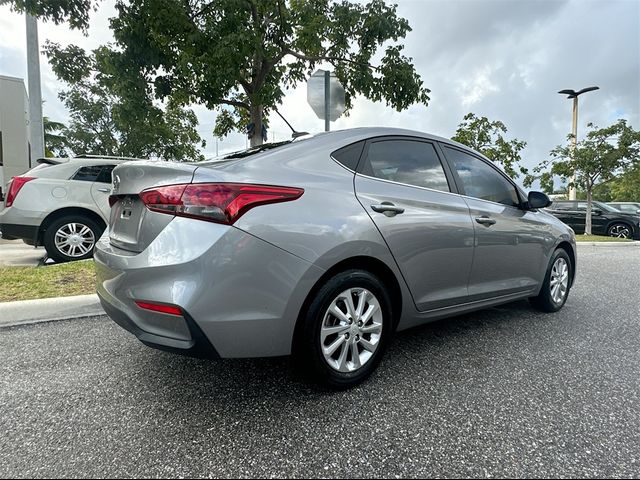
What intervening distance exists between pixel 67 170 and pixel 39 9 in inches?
83.0

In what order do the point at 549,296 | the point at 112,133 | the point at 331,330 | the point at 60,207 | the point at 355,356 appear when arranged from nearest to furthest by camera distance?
the point at 331,330 → the point at 355,356 → the point at 549,296 → the point at 60,207 → the point at 112,133

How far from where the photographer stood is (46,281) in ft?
14.7

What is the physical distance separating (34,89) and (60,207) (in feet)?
14.7

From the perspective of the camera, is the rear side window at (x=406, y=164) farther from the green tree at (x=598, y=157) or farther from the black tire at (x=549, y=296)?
the green tree at (x=598, y=157)

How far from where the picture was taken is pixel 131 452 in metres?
1.82

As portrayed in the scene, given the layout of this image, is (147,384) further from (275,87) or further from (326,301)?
(275,87)

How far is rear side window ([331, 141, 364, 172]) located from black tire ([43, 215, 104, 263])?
4.87 m

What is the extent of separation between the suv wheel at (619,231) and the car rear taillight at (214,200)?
16244 millimetres

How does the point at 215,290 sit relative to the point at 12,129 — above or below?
below

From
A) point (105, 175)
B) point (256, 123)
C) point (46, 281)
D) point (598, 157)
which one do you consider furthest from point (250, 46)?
point (598, 157)

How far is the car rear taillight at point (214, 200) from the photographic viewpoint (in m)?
1.96

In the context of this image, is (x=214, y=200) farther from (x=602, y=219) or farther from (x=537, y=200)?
(x=602, y=219)

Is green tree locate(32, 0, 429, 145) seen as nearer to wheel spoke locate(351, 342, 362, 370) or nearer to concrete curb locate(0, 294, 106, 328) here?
concrete curb locate(0, 294, 106, 328)

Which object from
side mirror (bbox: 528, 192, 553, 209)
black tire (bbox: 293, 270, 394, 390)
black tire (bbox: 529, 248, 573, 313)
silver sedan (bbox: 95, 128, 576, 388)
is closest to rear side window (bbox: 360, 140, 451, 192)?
silver sedan (bbox: 95, 128, 576, 388)
